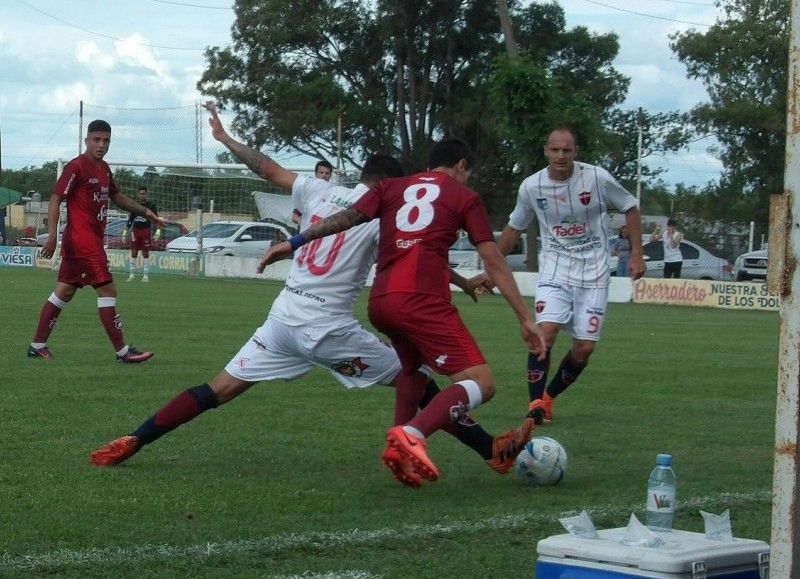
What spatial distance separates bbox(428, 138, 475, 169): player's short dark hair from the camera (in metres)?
6.53

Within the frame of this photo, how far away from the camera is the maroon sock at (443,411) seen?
238 inches

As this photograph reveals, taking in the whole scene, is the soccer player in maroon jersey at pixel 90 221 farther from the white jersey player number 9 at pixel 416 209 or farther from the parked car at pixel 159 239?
the parked car at pixel 159 239

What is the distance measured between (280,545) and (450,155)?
230 cm

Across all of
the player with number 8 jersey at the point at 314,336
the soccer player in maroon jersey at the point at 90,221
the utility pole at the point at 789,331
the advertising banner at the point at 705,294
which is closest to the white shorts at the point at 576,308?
the player with number 8 jersey at the point at 314,336

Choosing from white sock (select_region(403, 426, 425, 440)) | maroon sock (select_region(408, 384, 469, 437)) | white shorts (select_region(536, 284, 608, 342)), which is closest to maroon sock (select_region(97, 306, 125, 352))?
white shorts (select_region(536, 284, 608, 342))

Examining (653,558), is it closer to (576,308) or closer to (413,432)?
(413,432)

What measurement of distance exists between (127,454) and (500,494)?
1912 mm

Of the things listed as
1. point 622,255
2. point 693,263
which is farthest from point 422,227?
point 693,263

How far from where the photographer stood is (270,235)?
128 ft

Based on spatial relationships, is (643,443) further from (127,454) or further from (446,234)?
(127,454)

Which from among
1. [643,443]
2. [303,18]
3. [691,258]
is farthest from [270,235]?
[643,443]

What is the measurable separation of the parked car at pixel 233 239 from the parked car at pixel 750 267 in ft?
43.1

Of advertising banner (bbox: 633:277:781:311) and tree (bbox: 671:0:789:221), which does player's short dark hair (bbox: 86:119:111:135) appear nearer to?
advertising banner (bbox: 633:277:781:311)

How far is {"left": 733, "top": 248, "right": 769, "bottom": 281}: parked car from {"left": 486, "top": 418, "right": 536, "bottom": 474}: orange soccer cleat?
31882 mm
